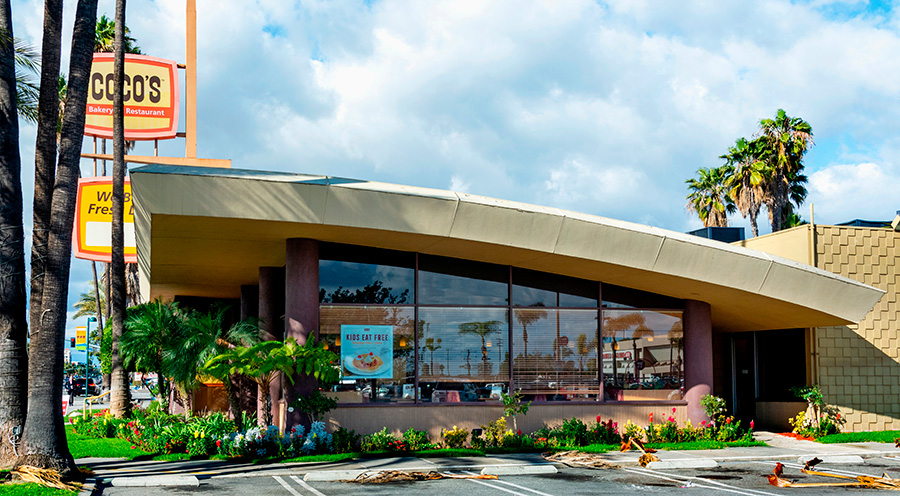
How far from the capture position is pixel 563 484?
13.2m

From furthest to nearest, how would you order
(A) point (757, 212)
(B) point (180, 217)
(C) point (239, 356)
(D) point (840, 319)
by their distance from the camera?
1. (A) point (757, 212)
2. (D) point (840, 319)
3. (C) point (239, 356)
4. (B) point (180, 217)

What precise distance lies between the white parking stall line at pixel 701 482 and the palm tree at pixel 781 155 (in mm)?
26856

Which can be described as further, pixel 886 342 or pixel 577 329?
pixel 886 342

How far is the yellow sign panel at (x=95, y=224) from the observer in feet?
100

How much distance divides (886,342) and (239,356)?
1658cm

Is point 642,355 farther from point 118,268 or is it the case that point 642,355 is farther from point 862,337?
point 118,268

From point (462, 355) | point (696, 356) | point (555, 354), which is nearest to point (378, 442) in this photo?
point (462, 355)

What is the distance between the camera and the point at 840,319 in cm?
1800

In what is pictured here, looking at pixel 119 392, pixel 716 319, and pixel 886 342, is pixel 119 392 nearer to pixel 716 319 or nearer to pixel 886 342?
pixel 716 319

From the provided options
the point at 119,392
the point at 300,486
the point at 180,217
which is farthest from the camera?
the point at 119,392

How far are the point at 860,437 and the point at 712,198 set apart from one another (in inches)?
962

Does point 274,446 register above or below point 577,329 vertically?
below

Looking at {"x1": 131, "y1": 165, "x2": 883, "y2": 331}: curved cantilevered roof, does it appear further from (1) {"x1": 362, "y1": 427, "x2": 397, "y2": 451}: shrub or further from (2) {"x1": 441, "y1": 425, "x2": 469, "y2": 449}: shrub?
(1) {"x1": 362, "y1": 427, "x2": 397, "y2": 451}: shrub

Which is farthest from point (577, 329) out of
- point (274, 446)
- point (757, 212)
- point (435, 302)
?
point (757, 212)
